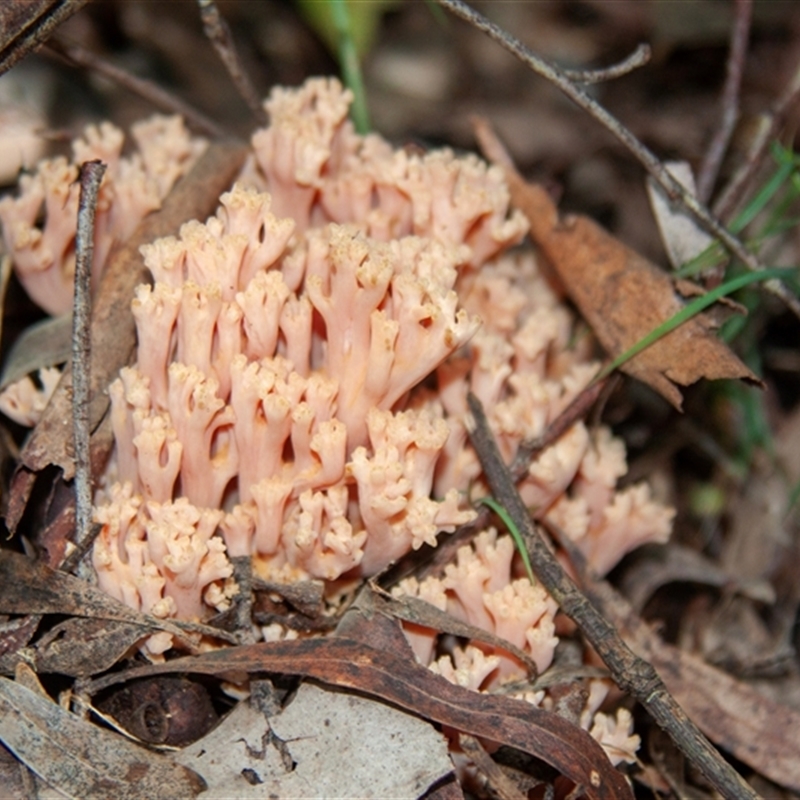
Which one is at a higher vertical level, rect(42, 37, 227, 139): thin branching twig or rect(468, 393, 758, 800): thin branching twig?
rect(42, 37, 227, 139): thin branching twig

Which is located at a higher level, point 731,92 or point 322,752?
point 731,92

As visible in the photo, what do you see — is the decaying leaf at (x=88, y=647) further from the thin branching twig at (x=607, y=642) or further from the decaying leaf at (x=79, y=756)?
the thin branching twig at (x=607, y=642)

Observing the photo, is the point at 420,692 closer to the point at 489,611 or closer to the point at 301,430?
the point at 489,611

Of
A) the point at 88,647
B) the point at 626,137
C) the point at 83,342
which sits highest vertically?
the point at 626,137

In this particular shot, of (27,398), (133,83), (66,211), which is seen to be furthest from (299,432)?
(133,83)

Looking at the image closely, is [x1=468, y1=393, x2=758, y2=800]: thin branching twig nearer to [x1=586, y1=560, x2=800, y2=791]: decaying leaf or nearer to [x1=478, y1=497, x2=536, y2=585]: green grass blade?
[x1=478, y1=497, x2=536, y2=585]: green grass blade

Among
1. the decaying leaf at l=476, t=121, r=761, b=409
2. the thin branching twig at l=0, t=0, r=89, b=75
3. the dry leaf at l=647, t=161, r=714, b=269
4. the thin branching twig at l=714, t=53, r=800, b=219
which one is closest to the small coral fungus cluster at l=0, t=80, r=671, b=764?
the decaying leaf at l=476, t=121, r=761, b=409

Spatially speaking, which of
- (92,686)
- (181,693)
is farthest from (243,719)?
(92,686)
